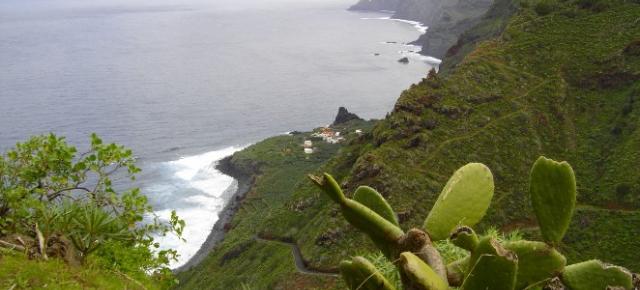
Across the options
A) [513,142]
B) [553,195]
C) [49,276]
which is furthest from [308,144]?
[553,195]

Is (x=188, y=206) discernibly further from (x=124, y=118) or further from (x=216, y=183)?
(x=124, y=118)

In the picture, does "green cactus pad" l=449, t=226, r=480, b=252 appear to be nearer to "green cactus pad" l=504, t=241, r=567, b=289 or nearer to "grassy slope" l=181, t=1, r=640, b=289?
"green cactus pad" l=504, t=241, r=567, b=289

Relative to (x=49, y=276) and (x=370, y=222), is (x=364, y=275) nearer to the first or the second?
(x=370, y=222)

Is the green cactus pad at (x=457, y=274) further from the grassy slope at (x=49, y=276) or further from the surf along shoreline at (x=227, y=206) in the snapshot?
the surf along shoreline at (x=227, y=206)

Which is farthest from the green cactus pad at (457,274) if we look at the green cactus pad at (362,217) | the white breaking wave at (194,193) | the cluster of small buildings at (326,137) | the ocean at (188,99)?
the cluster of small buildings at (326,137)

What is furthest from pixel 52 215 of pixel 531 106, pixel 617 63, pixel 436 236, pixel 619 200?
pixel 617 63

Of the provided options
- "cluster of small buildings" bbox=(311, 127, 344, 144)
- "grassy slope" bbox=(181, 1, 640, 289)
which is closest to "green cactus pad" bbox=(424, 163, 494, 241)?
"grassy slope" bbox=(181, 1, 640, 289)
